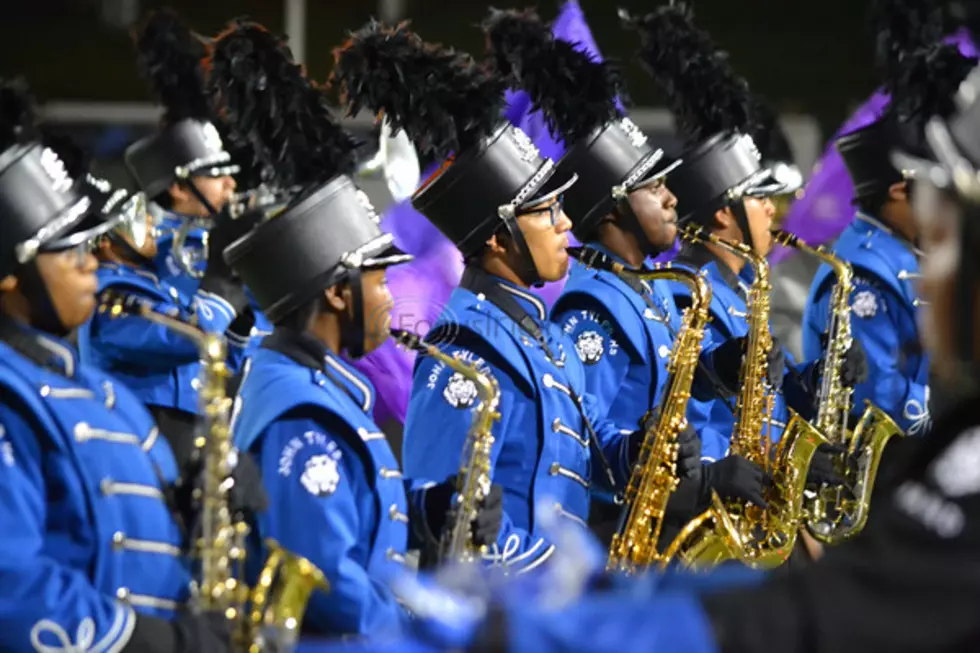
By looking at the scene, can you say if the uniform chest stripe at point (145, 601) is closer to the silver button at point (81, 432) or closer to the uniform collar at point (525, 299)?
the silver button at point (81, 432)

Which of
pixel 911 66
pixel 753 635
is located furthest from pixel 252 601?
pixel 911 66

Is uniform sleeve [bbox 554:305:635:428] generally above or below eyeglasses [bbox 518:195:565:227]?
below

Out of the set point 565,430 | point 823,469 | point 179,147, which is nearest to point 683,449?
point 565,430

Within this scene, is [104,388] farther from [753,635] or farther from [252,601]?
[753,635]

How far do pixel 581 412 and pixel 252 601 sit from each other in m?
1.70

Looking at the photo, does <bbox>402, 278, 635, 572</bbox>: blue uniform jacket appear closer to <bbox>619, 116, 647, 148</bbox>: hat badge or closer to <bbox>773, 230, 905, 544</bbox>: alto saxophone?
<bbox>619, 116, 647, 148</bbox>: hat badge

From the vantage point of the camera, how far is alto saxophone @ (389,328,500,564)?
3.99m

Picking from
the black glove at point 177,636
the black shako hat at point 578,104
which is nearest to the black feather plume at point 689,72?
the black shako hat at point 578,104

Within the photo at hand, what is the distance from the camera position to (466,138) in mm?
4949

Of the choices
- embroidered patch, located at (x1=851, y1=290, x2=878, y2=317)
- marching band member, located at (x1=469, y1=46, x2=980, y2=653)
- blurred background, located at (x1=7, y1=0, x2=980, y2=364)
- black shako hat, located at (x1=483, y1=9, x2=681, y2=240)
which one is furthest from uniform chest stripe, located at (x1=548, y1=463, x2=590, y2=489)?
blurred background, located at (x1=7, y1=0, x2=980, y2=364)

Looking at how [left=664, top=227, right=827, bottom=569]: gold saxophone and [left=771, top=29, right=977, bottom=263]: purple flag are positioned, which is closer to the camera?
[left=664, top=227, right=827, bottom=569]: gold saxophone

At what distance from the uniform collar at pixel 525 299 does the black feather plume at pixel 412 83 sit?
428 mm

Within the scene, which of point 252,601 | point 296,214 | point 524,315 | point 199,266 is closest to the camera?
point 252,601

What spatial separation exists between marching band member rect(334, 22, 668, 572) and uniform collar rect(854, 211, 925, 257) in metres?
2.26
